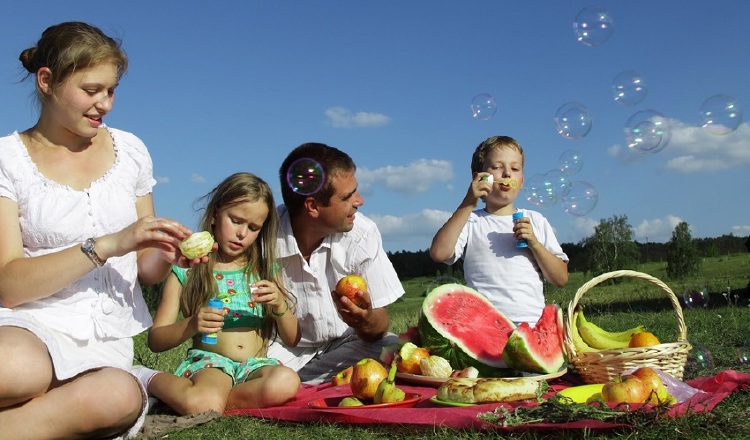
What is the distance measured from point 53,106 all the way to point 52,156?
265mm

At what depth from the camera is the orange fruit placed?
3.98 meters

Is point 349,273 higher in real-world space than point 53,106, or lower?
lower

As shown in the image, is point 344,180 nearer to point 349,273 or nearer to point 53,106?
point 349,273

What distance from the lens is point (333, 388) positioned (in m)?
4.31

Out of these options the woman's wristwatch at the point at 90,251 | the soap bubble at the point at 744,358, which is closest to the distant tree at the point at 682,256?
the soap bubble at the point at 744,358

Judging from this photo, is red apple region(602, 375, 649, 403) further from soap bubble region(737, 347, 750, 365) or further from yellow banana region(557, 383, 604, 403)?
soap bubble region(737, 347, 750, 365)

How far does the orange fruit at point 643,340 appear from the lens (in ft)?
13.1

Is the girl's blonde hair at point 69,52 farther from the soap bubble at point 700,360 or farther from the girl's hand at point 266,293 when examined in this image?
the soap bubble at point 700,360

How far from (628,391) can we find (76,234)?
8.76 feet

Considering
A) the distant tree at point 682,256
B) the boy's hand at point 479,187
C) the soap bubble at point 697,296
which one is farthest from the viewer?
the distant tree at point 682,256

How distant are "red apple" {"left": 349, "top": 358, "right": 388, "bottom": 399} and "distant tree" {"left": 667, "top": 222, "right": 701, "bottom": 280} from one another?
22.9 m

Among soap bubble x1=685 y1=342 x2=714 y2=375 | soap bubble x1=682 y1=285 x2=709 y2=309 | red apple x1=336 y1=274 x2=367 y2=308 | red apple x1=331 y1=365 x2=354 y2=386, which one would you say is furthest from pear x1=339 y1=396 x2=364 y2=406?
soap bubble x1=682 y1=285 x2=709 y2=309

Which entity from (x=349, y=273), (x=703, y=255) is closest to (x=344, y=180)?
(x=349, y=273)

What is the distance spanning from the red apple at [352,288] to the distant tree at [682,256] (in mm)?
22526
